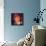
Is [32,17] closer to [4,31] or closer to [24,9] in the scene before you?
[24,9]

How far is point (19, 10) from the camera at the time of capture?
5.62 metres

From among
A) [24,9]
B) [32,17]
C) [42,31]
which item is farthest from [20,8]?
[42,31]

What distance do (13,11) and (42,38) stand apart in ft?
9.98

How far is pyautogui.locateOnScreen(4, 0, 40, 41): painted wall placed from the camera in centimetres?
557

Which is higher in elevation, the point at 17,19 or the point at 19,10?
the point at 19,10

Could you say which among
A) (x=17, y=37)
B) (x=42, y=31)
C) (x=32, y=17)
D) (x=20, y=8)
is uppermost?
(x=20, y=8)

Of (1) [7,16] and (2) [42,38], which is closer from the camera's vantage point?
(2) [42,38]

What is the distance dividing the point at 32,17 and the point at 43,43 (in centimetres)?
294

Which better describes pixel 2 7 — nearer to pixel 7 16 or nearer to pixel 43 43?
pixel 7 16

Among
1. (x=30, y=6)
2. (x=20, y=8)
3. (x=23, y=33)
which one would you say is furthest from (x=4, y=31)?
(x=30, y=6)

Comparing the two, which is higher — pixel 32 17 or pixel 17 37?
pixel 32 17

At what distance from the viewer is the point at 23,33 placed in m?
5.67

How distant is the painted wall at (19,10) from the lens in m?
5.57

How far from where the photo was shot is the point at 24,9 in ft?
18.5
